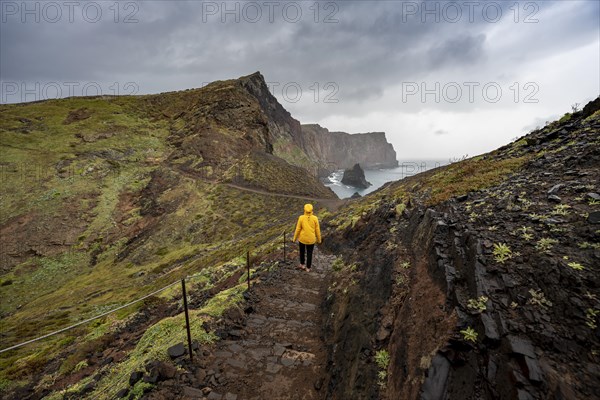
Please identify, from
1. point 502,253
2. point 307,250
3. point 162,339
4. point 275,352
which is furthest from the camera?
point 307,250

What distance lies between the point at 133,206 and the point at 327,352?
46.5 m

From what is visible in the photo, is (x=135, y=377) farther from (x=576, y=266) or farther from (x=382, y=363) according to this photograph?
(x=576, y=266)

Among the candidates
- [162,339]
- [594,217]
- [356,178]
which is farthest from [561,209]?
[356,178]

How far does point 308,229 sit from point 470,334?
774 centimetres

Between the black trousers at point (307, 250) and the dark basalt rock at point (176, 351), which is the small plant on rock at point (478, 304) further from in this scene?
the black trousers at point (307, 250)

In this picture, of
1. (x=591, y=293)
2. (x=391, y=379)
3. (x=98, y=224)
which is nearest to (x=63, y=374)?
(x=391, y=379)

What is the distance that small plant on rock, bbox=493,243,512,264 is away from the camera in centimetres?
477

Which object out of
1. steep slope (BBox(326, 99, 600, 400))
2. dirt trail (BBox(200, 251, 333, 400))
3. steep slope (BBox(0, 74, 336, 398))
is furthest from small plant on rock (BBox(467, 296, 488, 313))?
steep slope (BBox(0, 74, 336, 398))

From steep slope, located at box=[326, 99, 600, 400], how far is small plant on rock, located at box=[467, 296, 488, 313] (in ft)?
0.07

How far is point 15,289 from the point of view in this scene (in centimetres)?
3034

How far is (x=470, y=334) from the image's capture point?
3900 millimetres

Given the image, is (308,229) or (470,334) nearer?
(470,334)

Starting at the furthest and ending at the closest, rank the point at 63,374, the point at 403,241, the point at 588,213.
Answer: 1. the point at 63,374
2. the point at 403,241
3. the point at 588,213

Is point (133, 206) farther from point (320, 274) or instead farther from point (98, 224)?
point (320, 274)
